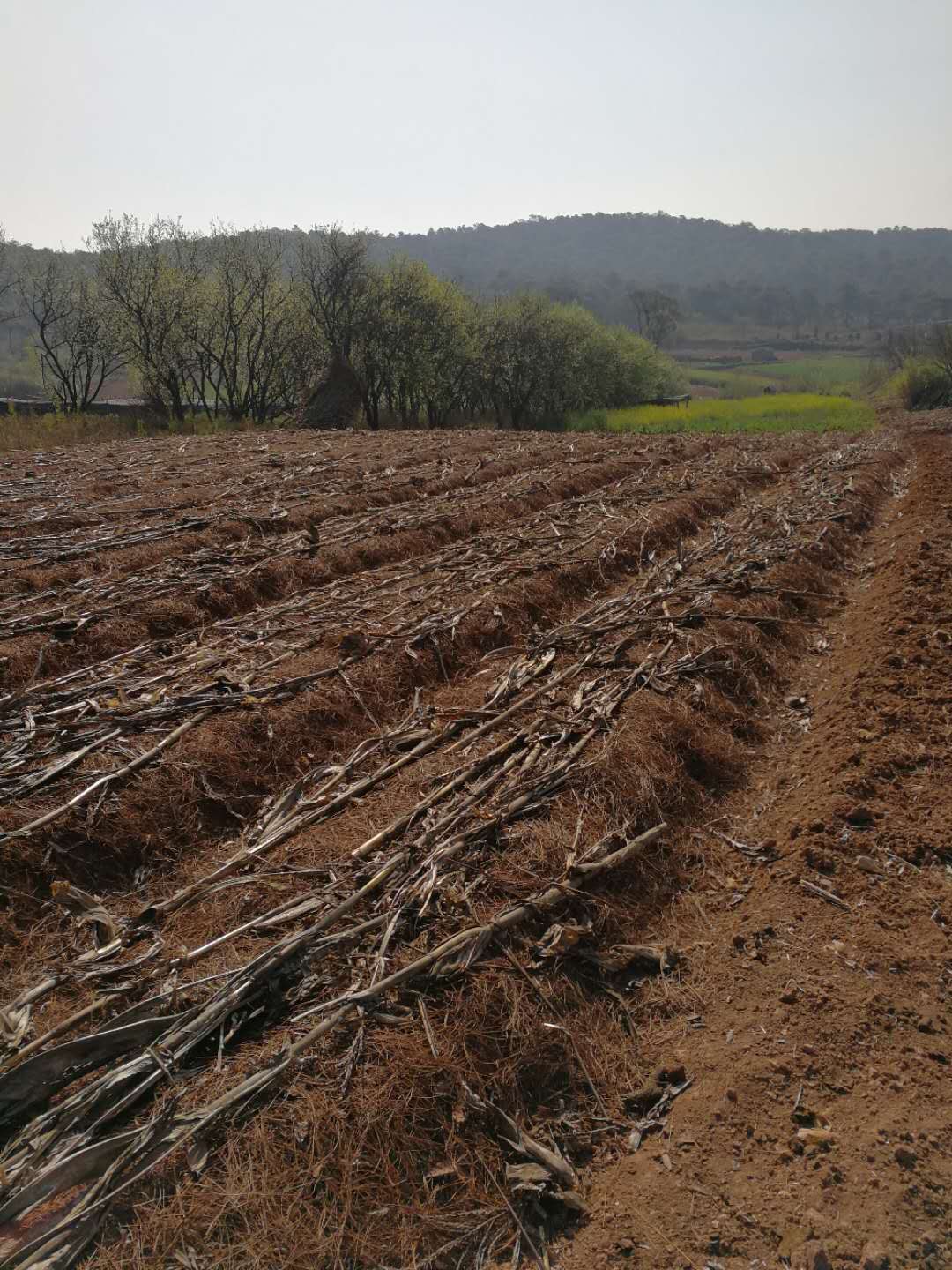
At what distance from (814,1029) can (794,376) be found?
9685 cm

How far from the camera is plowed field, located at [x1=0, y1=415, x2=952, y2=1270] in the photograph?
2951 mm

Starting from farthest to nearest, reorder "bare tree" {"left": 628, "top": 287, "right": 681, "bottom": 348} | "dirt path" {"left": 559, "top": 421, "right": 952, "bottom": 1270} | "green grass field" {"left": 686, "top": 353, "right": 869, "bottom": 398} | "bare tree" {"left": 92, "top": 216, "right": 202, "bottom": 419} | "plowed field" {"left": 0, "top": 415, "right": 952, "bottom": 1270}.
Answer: "bare tree" {"left": 628, "top": 287, "right": 681, "bottom": 348} → "green grass field" {"left": 686, "top": 353, "right": 869, "bottom": 398} → "bare tree" {"left": 92, "top": 216, "right": 202, "bottom": 419} → "plowed field" {"left": 0, "top": 415, "right": 952, "bottom": 1270} → "dirt path" {"left": 559, "top": 421, "right": 952, "bottom": 1270}

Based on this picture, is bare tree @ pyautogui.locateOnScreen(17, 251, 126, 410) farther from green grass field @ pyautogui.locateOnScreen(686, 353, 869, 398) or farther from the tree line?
green grass field @ pyautogui.locateOnScreen(686, 353, 869, 398)

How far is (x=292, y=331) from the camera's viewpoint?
4303 centimetres

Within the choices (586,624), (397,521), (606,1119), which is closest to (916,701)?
(586,624)

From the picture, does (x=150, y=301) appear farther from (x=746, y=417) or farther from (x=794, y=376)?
(x=794, y=376)

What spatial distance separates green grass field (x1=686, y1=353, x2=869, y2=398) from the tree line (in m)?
27.5

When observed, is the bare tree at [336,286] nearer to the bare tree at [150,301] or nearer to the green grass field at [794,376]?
the bare tree at [150,301]

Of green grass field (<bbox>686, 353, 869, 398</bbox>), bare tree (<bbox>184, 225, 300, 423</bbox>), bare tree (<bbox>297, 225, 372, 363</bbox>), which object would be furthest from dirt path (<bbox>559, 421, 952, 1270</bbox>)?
green grass field (<bbox>686, 353, 869, 398</bbox>)

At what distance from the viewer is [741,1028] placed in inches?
146

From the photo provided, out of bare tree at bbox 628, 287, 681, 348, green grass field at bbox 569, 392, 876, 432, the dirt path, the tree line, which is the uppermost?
bare tree at bbox 628, 287, 681, 348

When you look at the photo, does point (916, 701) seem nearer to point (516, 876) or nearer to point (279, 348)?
point (516, 876)

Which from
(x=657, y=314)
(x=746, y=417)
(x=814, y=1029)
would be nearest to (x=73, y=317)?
(x=746, y=417)

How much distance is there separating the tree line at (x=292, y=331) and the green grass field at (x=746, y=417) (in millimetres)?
7542
